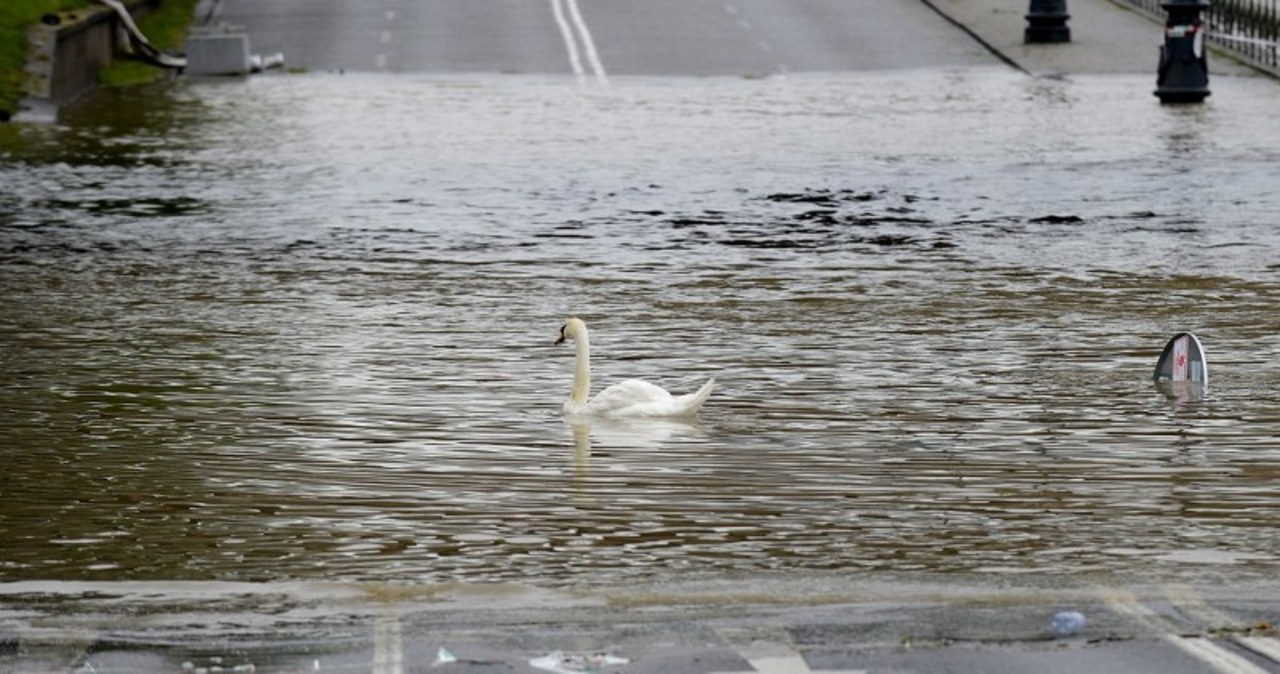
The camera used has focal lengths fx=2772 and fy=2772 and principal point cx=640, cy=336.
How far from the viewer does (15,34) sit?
125 feet

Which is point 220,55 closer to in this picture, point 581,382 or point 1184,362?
point 1184,362

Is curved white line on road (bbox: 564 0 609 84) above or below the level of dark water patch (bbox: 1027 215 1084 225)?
below

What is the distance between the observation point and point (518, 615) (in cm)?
921

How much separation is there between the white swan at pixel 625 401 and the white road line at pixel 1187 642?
413cm

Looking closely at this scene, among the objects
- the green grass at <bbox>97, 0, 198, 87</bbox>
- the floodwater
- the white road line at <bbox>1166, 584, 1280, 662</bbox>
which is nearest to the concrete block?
the green grass at <bbox>97, 0, 198, 87</bbox>

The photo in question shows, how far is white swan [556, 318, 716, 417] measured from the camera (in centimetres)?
1337

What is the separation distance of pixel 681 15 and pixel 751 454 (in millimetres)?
40855

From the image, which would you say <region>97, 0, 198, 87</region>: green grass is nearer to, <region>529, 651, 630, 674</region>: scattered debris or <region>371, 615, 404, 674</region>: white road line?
<region>371, 615, 404, 674</region>: white road line

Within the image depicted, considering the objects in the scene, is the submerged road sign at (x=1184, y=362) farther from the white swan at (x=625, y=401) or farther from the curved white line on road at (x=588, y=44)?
the curved white line on road at (x=588, y=44)

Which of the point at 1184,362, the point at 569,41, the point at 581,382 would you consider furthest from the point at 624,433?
the point at 569,41

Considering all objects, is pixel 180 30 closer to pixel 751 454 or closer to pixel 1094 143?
pixel 1094 143

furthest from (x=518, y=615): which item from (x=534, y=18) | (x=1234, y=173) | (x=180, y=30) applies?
(x=534, y=18)

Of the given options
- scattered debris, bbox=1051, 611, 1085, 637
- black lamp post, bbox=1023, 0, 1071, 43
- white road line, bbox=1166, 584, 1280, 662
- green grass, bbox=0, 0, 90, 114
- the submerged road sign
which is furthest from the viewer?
black lamp post, bbox=1023, 0, 1071, 43

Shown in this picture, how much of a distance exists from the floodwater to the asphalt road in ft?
34.6
